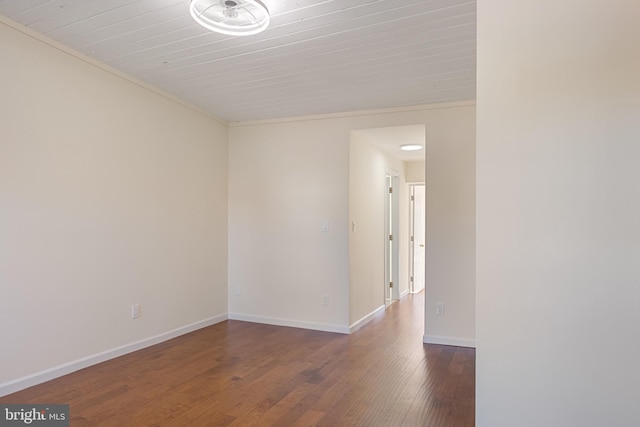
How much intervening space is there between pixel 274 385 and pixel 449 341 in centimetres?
190

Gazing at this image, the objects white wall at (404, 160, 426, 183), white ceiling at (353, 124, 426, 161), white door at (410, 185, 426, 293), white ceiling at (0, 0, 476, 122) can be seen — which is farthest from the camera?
white door at (410, 185, 426, 293)

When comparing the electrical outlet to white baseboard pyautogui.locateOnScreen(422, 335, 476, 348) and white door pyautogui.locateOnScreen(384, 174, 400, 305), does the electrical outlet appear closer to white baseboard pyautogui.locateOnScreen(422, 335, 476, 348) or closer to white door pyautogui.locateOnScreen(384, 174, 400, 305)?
white baseboard pyautogui.locateOnScreen(422, 335, 476, 348)

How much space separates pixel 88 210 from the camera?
10.1ft

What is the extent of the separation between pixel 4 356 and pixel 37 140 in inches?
56.6

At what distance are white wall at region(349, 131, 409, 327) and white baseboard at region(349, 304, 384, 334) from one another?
0.08ft

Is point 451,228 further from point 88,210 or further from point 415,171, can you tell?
point 88,210

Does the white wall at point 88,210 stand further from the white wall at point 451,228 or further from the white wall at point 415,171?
the white wall at point 415,171

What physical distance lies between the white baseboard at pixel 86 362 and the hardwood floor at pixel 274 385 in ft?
0.15

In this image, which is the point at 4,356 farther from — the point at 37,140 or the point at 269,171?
the point at 269,171

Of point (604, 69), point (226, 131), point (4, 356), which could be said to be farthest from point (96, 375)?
point (604, 69)

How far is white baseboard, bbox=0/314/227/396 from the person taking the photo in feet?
8.49

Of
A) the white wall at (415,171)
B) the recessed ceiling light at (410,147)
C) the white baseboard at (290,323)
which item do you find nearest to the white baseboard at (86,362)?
the white baseboard at (290,323)
